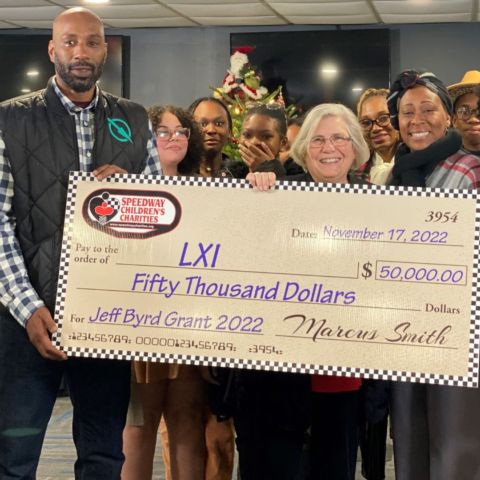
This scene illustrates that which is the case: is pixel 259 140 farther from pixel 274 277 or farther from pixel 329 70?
pixel 329 70

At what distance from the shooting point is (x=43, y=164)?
2.34m

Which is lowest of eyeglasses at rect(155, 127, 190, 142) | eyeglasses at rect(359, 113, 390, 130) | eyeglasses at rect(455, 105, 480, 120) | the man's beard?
eyeglasses at rect(155, 127, 190, 142)

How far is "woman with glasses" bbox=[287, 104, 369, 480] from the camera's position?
243cm

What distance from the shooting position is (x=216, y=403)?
2.73m

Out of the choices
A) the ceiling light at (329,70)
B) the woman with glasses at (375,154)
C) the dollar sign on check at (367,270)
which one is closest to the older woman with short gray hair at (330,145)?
the dollar sign on check at (367,270)

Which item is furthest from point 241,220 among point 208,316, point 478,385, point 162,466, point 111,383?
point 162,466

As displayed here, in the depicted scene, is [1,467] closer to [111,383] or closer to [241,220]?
[111,383]

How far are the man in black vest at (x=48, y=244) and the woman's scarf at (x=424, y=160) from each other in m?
0.78

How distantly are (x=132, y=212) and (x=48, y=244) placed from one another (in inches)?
9.8

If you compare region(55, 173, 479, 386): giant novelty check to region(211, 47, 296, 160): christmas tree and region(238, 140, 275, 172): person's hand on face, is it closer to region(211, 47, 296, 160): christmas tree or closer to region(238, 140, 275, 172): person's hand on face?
region(238, 140, 275, 172): person's hand on face

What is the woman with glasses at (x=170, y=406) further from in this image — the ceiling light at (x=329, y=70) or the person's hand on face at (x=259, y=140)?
the ceiling light at (x=329, y=70)

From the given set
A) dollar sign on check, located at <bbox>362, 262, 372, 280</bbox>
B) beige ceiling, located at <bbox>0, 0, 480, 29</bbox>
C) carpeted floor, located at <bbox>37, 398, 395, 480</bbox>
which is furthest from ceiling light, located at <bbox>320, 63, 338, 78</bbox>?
dollar sign on check, located at <bbox>362, 262, 372, 280</bbox>

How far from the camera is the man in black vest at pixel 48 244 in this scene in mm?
2314

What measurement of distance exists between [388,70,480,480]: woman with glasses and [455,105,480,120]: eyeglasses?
61 cm
